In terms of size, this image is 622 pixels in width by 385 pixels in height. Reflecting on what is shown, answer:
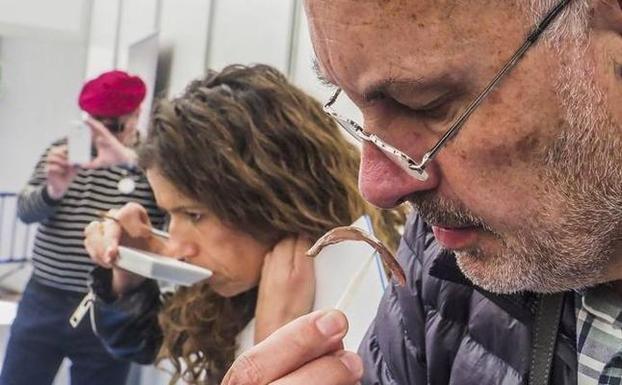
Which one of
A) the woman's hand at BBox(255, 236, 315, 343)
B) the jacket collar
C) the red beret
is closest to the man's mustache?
the jacket collar

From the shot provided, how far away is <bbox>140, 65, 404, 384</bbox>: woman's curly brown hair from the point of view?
1.18m

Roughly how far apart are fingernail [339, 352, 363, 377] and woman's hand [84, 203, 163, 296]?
28.4 inches

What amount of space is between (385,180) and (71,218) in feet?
4.76

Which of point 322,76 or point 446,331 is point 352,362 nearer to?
point 446,331

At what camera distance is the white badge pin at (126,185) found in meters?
1.79

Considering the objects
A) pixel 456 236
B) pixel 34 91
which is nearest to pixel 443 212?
pixel 456 236

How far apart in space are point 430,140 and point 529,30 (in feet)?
0.32

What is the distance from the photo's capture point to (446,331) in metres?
0.71

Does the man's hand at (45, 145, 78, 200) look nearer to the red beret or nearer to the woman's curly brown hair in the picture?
the red beret

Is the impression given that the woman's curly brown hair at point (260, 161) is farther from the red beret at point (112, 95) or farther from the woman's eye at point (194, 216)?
the red beret at point (112, 95)

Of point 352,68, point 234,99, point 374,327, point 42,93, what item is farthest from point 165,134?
point 42,93

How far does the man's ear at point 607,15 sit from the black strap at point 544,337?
0.78ft

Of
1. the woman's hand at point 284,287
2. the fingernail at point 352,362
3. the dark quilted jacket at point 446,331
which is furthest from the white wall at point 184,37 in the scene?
the fingernail at point 352,362

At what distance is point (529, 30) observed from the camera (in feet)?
1.64
